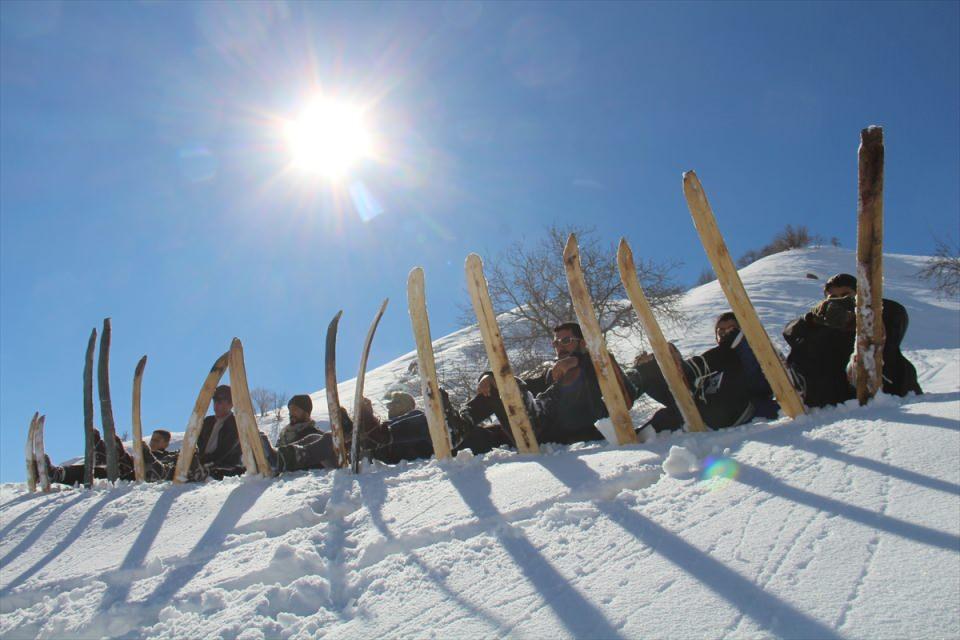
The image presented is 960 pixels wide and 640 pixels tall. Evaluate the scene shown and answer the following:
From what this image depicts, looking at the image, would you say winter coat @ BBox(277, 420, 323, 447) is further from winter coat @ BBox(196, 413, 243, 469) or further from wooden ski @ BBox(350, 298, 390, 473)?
wooden ski @ BBox(350, 298, 390, 473)

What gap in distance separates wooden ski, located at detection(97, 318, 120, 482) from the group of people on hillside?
0.82 meters

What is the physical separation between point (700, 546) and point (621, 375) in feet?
7.40

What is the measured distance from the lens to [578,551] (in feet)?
5.36

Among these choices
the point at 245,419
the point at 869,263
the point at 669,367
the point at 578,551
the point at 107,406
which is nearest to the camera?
the point at 578,551

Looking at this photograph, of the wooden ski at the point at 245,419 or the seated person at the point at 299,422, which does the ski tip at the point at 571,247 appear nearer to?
the wooden ski at the point at 245,419

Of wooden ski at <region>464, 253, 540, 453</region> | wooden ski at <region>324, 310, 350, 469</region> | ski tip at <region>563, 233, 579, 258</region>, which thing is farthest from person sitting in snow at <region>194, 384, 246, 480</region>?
ski tip at <region>563, 233, 579, 258</region>

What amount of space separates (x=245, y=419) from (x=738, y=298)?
3.58 metres

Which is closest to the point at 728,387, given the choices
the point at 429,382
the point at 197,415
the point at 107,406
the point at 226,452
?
the point at 429,382

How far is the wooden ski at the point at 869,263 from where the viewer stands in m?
2.29

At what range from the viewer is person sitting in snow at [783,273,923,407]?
2.94 m

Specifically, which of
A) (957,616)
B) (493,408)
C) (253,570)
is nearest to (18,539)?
(253,570)

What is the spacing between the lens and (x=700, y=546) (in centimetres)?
148

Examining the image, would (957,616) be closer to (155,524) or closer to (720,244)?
(720,244)

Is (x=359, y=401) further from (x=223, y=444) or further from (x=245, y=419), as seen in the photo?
(x=223, y=444)
